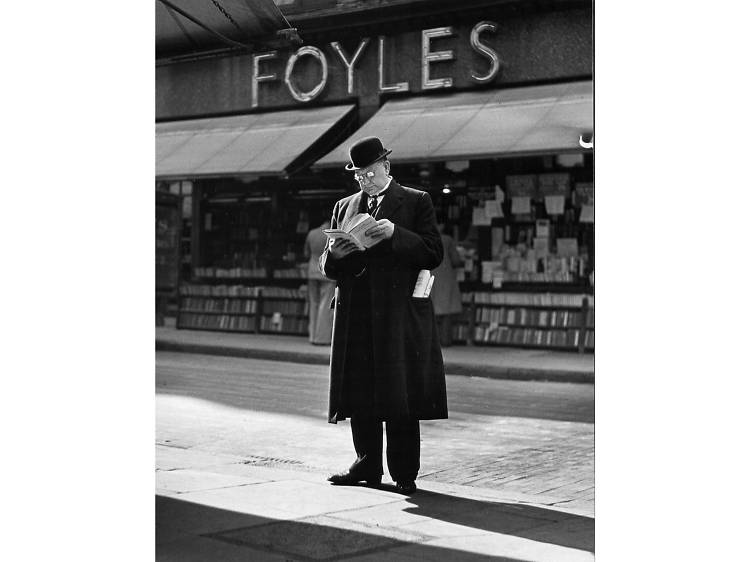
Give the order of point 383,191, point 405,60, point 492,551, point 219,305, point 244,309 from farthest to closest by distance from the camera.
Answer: point 219,305, point 244,309, point 383,191, point 405,60, point 492,551

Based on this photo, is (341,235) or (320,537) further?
(341,235)

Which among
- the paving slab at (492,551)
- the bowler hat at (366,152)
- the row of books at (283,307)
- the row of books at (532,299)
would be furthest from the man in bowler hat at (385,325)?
the row of books at (283,307)

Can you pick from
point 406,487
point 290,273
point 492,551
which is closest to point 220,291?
point 290,273

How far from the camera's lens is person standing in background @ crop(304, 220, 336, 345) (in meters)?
4.96

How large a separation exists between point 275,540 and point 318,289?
127cm

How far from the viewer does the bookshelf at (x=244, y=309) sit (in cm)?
529

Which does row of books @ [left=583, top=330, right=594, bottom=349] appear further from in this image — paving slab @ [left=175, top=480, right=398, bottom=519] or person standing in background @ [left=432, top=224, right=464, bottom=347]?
paving slab @ [left=175, top=480, right=398, bottom=519]

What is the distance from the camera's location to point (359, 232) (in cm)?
467

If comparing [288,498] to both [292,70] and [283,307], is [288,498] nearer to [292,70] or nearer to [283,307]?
[283,307]
